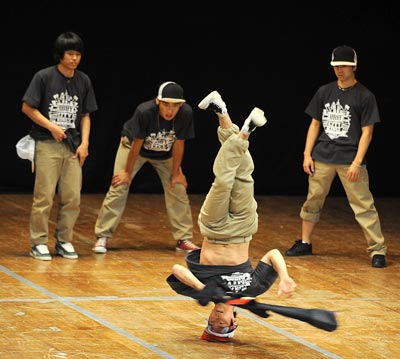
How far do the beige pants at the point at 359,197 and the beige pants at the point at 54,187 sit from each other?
149cm

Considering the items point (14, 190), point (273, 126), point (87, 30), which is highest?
point (87, 30)

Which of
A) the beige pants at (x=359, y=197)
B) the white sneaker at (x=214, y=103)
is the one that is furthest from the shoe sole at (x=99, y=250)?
the white sneaker at (x=214, y=103)

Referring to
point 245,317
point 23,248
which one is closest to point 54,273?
point 23,248

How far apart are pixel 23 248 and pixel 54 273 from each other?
756 mm

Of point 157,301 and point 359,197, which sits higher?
point 359,197

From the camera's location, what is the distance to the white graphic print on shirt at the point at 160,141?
7.31 m

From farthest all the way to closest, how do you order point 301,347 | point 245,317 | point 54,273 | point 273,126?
1. point 273,126
2. point 54,273
3. point 245,317
4. point 301,347

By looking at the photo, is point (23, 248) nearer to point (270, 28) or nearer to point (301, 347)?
point (301, 347)

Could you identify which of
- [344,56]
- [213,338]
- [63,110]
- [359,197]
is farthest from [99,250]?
[213,338]

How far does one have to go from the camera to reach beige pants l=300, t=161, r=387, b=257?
7.23 m

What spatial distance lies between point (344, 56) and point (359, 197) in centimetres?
→ 87

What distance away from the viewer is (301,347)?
17.3ft

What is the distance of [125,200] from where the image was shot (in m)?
7.47

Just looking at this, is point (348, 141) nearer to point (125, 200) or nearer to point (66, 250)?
point (125, 200)
